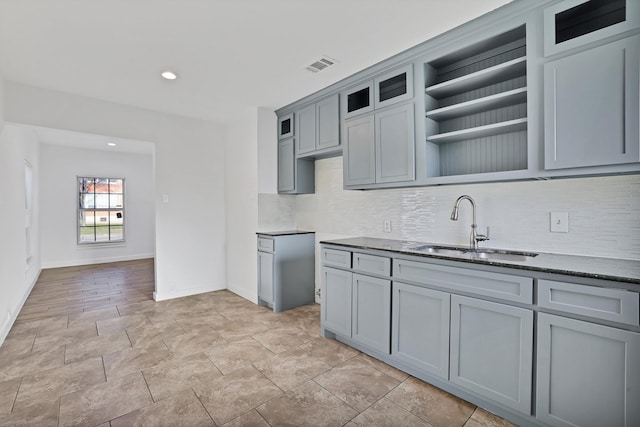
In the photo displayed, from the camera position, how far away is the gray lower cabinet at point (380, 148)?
2689 mm

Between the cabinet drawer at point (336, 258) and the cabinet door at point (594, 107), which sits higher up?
the cabinet door at point (594, 107)

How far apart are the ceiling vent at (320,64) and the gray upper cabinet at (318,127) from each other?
45cm

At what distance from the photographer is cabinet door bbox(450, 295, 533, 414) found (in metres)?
1.75

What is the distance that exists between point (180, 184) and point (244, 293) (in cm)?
179

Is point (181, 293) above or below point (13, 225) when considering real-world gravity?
below

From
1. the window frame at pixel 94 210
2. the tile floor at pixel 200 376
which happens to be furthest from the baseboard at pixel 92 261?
the tile floor at pixel 200 376

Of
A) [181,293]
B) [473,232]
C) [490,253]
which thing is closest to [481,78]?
[473,232]

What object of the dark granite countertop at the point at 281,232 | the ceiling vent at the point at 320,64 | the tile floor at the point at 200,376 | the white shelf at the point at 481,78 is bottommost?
the tile floor at the point at 200,376

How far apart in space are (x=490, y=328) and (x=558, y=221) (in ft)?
2.99

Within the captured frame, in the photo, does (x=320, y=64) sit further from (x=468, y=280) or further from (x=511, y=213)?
(x=468, y=280)

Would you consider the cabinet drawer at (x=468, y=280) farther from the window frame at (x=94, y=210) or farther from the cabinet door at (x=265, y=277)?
the window frame at (x=94, y=210)

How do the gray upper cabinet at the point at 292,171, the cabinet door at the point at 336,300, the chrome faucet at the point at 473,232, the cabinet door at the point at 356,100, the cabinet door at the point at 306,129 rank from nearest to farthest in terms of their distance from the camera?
1. the chrome faucet at the point at 473,232
2. the cabinet door at the point at 336,300
3. the cabinet door at the point at 356,100
4. the cabinet door at the point at 306,129
5. the gray upper cabinet at the point at 292,171

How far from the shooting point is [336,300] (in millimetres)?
2898

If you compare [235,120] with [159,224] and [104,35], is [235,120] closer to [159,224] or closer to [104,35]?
[159,224]
